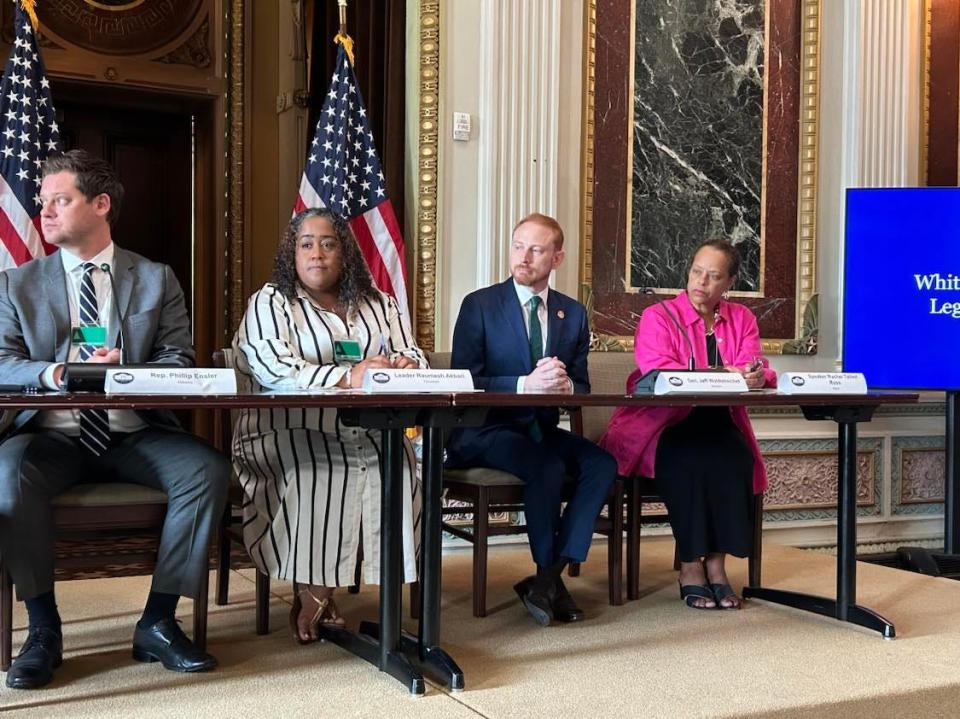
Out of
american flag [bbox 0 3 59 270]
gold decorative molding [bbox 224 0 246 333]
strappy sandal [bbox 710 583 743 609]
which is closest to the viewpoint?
strappy sandal [bbox 710 583 743 609]

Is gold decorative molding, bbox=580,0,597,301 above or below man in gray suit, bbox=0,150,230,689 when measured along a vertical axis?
above

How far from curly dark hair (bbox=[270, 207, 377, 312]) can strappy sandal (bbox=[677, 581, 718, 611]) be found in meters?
1.36

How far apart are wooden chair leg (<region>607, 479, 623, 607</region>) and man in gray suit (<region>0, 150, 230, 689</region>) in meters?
1.31

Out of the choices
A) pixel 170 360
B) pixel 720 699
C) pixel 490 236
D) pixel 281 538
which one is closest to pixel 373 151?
pixel 490 236

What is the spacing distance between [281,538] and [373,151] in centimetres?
195

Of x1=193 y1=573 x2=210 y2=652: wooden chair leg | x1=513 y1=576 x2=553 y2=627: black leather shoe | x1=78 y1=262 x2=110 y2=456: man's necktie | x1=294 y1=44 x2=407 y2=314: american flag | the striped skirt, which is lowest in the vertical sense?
x1=513 y1=576 x2=553 y2=627: black leather shoe

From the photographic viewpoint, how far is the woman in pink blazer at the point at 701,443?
3.29m

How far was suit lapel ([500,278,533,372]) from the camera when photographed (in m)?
3.36

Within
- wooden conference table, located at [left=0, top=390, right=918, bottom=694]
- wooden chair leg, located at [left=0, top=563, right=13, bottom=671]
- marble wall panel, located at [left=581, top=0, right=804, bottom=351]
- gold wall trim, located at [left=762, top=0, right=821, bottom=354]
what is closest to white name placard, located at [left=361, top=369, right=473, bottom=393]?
wooden conference table, located at [left=0, top=390, right=918, bottom=694]

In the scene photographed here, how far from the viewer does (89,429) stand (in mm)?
2551

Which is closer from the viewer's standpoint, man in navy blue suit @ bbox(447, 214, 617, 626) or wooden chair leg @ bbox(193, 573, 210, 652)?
wooden chair leg @ bbox(193, 573, 210, 652)

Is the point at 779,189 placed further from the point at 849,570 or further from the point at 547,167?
the point at 849,570

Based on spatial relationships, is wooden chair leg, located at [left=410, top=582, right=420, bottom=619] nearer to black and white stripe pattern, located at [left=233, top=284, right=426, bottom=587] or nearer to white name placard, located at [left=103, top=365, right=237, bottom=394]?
black and white stripe pattern, located at [left=233, top=284, right=426, bottom=587]

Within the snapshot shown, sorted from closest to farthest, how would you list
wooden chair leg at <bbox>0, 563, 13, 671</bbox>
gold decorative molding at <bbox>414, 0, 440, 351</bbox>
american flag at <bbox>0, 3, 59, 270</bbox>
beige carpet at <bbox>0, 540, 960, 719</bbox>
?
1. beige carpet at <bbox>0, 540, 960, 719</bbox>
2. wooden chair leg at <bbox>0, 563, 13, 671</bbox>
3. american flag at <bbox>0, 3, 59, 270</bbox>
4. gold decorative molding at <bbox>414, 0, 440, 351</bbox>
